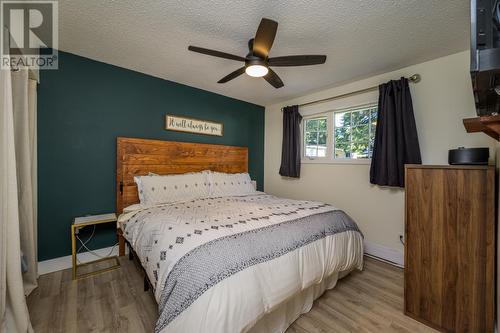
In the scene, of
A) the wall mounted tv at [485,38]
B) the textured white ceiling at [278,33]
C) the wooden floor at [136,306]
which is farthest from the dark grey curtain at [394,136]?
the wall mounted tv at [485,38]

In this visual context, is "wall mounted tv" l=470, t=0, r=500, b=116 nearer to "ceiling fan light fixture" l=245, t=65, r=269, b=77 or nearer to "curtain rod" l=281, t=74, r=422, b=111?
"ceiling fan light fixture" l=245, t=65, r=269, b=77

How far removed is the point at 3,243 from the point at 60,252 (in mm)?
1341

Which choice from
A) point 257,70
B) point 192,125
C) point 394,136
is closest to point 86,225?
point 192,125

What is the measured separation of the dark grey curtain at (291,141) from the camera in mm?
3674

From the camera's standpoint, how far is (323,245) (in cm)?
179

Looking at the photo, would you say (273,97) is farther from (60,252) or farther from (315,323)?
(60,252)

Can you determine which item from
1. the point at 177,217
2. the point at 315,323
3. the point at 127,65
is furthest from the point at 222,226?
the point at 127,65

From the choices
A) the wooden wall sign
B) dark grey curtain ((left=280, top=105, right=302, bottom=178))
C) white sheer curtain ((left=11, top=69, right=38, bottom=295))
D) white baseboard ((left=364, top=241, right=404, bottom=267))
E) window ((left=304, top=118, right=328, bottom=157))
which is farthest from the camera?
dark grey curtain ((left=280, top=105, right=302, bottom=178))

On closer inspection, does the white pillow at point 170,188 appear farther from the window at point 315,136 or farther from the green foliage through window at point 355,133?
the green foliage through window at point 355,133

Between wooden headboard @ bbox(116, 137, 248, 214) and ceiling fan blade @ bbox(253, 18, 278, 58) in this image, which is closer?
ceiling fan blade @ bbox(253, 18, 278, 58)

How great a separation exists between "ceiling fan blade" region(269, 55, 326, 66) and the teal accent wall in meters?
1.86

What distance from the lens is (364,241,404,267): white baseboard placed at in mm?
2572

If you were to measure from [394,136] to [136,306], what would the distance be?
3.17 meters

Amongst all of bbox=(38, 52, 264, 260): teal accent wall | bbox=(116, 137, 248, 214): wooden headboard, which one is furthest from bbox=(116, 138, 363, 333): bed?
bbox=(38, 52, 264, 260): teal accent wall
